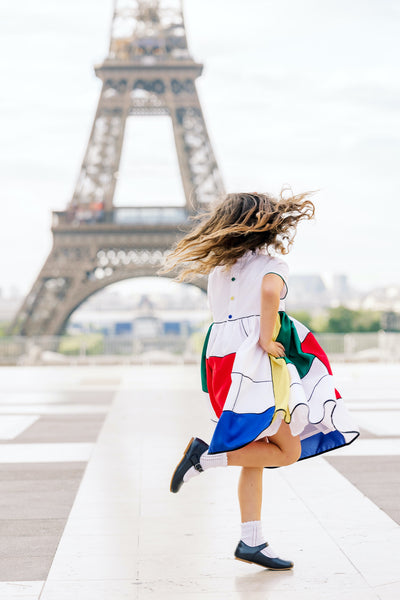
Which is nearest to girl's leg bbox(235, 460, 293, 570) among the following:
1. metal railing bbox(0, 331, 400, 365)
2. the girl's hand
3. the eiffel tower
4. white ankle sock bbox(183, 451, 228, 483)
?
white ankle sock bbox(183, 451, 228, 483)

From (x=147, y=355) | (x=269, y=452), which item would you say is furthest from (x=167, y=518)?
(x=147, y=355)

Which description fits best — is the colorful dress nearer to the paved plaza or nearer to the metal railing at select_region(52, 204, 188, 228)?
the paved plaza

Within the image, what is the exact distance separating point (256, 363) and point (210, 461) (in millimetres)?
451

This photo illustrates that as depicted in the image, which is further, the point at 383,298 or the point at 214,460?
the point at 383,298

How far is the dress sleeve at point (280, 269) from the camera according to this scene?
3.15 meters

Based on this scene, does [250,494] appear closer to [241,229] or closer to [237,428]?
[237,428]

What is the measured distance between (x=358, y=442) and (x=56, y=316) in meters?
23.8

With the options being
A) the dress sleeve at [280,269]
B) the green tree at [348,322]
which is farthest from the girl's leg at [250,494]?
the green tree at [348,322]

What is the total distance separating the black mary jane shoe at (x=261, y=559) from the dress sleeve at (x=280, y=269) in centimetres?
95

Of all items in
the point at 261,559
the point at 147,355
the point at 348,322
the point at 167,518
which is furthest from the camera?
the point at 348,322

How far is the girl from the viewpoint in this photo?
3.06 metres

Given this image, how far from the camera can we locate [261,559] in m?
3.12

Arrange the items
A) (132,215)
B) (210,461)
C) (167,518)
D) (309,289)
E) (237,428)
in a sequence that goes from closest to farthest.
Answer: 1. (237,428)
2. (210,461)
3. (167,518)
4. (132,215)
5. (309,289)

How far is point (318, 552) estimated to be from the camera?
10.9 ft
